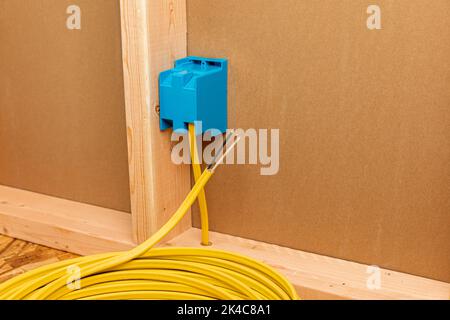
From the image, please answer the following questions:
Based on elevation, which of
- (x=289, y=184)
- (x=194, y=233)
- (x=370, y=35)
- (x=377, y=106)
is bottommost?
(x=194, y=233)

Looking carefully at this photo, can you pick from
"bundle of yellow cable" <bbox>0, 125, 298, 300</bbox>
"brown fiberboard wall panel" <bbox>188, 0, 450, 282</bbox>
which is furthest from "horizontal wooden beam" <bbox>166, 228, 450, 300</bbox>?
"bundle of yellow cable" <bbox>0, 125, 298, 300</bbox>

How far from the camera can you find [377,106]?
1.27 meters

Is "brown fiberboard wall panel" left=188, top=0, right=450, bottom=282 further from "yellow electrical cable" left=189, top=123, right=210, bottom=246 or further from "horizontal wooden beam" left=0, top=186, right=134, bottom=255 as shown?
"horizontal wooden beam" left=0, top=186, right=134, bottom=255

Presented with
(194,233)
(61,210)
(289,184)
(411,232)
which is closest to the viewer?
(411,232)

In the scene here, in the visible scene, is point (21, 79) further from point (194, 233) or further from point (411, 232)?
point (411, 232)

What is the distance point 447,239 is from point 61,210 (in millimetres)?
887

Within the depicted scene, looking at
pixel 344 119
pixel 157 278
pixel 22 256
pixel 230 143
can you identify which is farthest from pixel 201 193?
pixel 22 256

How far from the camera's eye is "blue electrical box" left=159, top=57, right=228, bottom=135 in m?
1.33

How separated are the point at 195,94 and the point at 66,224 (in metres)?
0.49

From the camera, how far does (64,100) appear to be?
164 cm

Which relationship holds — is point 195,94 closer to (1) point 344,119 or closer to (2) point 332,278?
(1) point 344,119

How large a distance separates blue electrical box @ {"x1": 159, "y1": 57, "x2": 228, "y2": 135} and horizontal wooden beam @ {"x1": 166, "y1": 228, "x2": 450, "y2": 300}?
0.88 feet

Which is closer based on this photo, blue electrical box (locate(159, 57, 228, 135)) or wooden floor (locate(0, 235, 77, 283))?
blue electrical box (locate(159, 57, 228, 135))

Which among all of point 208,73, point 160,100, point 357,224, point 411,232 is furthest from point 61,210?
point 411,232
